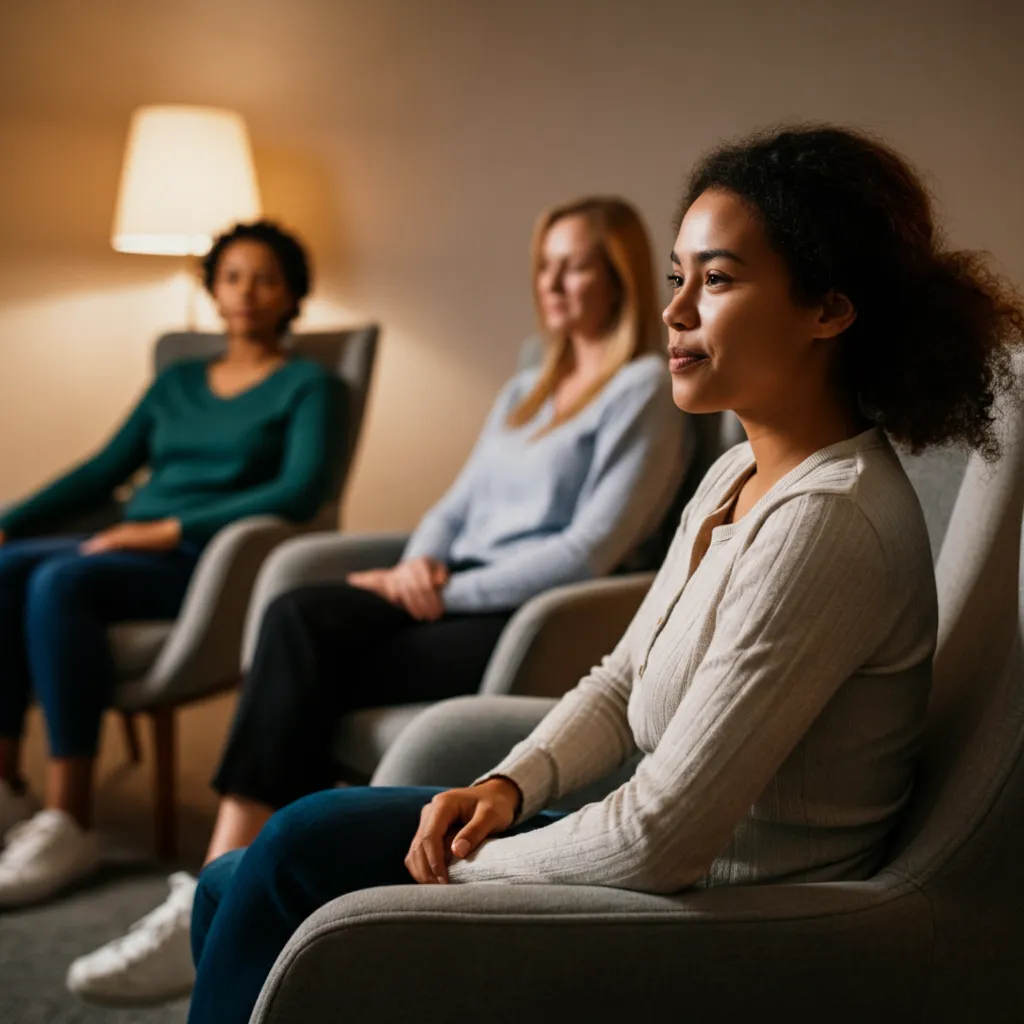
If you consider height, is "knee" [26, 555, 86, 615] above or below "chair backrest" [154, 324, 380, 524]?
below

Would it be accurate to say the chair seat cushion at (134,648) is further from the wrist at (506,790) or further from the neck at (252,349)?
the wrist at (506,790)

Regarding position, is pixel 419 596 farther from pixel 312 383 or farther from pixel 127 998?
pixel 312 383

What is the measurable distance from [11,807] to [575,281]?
1352 millimetres

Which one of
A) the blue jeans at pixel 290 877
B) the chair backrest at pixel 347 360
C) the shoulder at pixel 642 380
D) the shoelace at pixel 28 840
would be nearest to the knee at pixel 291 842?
the blue jeans at pixel 290 877

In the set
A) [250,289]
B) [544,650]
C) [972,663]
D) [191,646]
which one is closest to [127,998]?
[544,650]

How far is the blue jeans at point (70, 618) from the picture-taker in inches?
93.3

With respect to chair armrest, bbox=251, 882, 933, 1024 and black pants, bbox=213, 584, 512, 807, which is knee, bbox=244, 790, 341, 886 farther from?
black pants, bbox=213, 584, 512, 807

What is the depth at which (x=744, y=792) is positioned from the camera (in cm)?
95

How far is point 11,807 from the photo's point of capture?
244 centimetres

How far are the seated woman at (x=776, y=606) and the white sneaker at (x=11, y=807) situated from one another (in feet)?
4.68

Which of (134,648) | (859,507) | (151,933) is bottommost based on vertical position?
(151,933)

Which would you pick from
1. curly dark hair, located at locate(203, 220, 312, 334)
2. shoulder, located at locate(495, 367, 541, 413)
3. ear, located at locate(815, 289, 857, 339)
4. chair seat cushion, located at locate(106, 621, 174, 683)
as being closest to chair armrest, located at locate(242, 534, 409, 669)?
chair seat cushion, located at locate(106, 621, 174, 683)

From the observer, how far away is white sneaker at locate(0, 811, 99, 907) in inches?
86.0

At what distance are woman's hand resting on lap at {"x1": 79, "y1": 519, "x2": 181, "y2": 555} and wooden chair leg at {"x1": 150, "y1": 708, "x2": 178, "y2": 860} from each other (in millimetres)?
320
